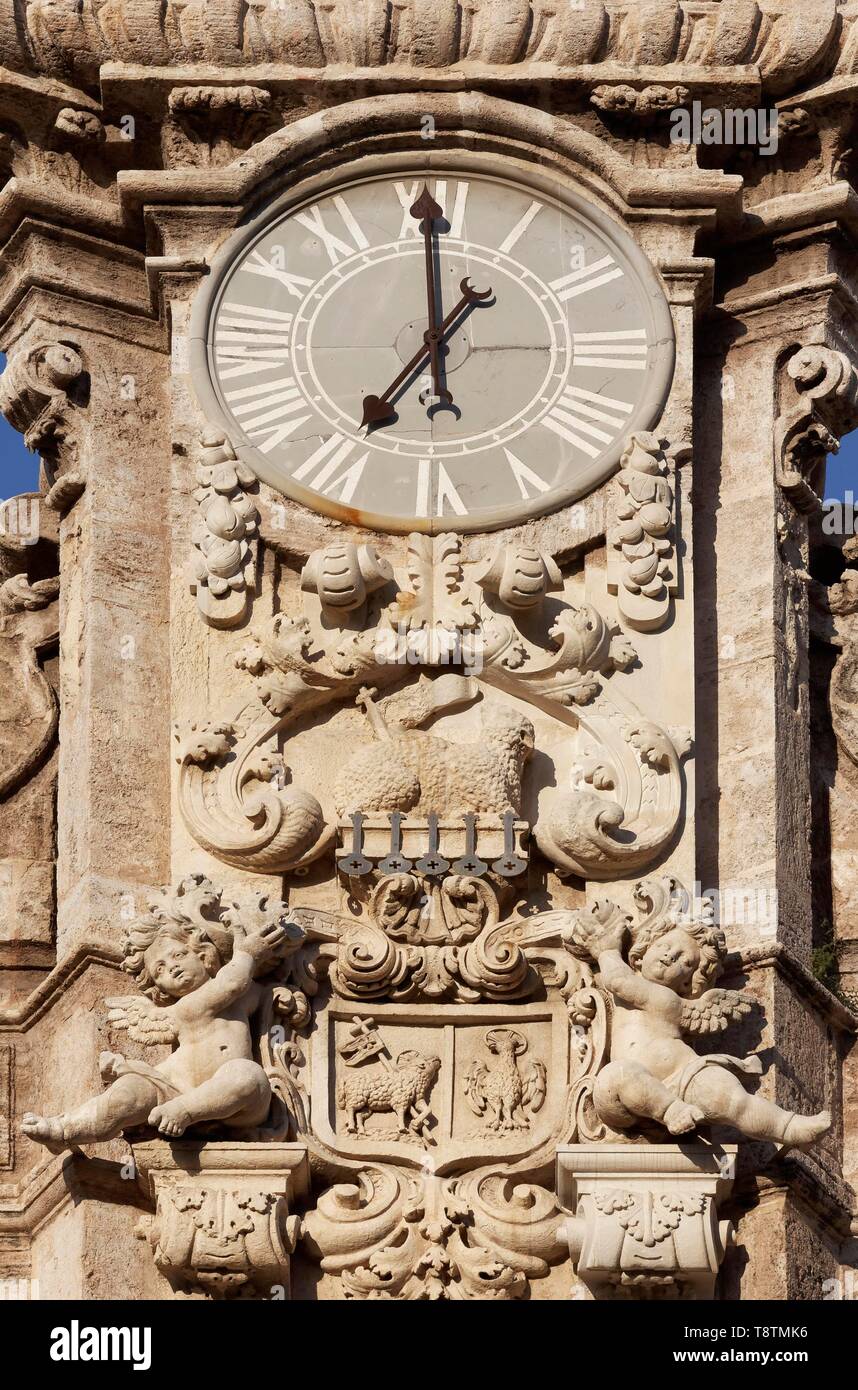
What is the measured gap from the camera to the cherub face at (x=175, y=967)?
2259 centimetres

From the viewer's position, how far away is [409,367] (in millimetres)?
24031

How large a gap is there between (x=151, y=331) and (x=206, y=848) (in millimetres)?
2519

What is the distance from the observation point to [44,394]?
24.2 m

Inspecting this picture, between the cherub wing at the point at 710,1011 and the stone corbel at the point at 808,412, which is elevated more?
the stone corbel at the point at 808,412

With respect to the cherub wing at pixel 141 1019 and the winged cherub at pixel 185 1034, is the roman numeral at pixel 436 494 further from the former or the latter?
the cherub wing at pixel 141 1019

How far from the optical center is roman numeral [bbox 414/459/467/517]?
936 inches

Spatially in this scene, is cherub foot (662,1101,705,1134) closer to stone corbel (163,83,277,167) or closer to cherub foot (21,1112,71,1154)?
cherub foot (21,1112,71,1154)

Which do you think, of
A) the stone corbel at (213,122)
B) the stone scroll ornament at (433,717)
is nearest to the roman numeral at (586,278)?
the stone scroll ornament at (433,717)

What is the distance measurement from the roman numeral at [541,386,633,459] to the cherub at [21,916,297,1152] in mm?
2473

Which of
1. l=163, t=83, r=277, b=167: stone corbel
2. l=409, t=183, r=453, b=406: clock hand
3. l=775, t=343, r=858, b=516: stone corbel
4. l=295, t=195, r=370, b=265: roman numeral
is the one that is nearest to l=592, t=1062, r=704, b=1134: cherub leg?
l=775, t=343, r=858, b=516: stone corbel

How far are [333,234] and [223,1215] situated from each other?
14.1 feet
